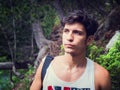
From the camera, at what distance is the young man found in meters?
3.36

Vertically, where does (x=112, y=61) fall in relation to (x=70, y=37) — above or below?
below

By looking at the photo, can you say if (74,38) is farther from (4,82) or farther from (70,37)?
(4,82)

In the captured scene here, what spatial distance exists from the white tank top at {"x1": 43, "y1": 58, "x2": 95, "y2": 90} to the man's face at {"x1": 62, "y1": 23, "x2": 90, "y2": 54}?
26cm

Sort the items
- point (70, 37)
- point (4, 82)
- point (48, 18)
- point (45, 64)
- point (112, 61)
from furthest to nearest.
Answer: point (48, 18), point (4, 82), point (112, 61), point (45, 64), point (70, 37)

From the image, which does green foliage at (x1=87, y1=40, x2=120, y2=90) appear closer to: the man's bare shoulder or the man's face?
the man's bare shoulder

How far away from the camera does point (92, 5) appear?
10602mm

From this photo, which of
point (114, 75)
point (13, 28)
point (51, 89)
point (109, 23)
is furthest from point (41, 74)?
point (13, 28)

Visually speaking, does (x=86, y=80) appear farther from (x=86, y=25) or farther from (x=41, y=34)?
(x=41, y=34)

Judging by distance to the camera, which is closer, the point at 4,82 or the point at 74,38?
the point at 74,38

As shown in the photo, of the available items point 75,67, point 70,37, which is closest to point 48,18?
point 75,67

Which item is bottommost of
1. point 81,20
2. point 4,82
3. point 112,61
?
point 4,82

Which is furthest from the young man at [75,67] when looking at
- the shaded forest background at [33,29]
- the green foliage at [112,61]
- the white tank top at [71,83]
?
the shaded forest background at [33,29]

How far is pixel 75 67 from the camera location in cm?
353

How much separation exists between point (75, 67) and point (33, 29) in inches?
311
